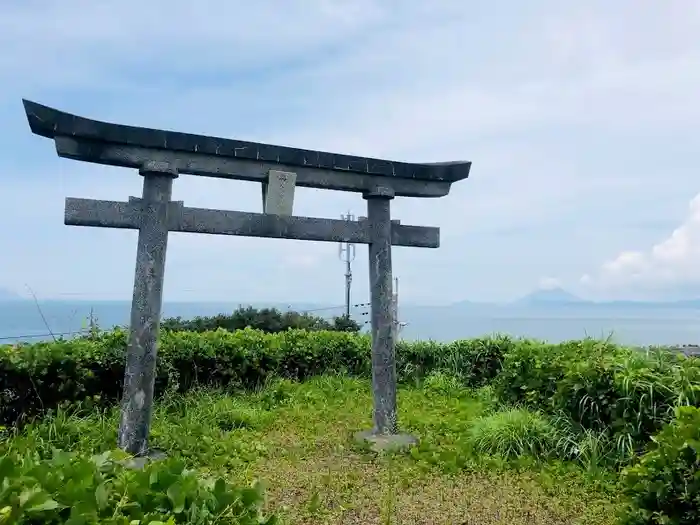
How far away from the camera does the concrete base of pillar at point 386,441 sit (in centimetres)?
529

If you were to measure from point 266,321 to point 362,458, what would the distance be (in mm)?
8292

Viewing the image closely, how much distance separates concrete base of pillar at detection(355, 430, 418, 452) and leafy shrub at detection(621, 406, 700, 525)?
2.64 metres

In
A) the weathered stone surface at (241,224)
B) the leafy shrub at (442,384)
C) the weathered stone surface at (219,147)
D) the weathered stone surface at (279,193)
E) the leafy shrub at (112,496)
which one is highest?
the weathered stone surface at (219,147)

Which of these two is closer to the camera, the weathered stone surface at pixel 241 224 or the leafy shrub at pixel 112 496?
the leafy shrub at pixel 112 496

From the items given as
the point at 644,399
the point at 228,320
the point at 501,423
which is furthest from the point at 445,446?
the point at 228,320

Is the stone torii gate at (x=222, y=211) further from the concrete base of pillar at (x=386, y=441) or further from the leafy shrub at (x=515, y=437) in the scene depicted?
the leafy shrub at (x=515, y=437)

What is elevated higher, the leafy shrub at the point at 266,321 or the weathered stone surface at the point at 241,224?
the weathered stone surface at the point at 241,224

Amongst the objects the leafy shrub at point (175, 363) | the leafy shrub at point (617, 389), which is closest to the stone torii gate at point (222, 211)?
the leafy shrub at point (175, 363)

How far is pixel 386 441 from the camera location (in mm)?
5457

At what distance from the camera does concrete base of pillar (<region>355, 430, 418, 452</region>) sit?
529 cm

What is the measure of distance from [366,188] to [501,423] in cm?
251

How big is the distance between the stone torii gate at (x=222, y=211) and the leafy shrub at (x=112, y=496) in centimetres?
312

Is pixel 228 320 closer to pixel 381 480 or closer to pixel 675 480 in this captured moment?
pixel 381 480

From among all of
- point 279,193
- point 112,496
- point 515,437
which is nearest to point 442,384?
point 515,437
